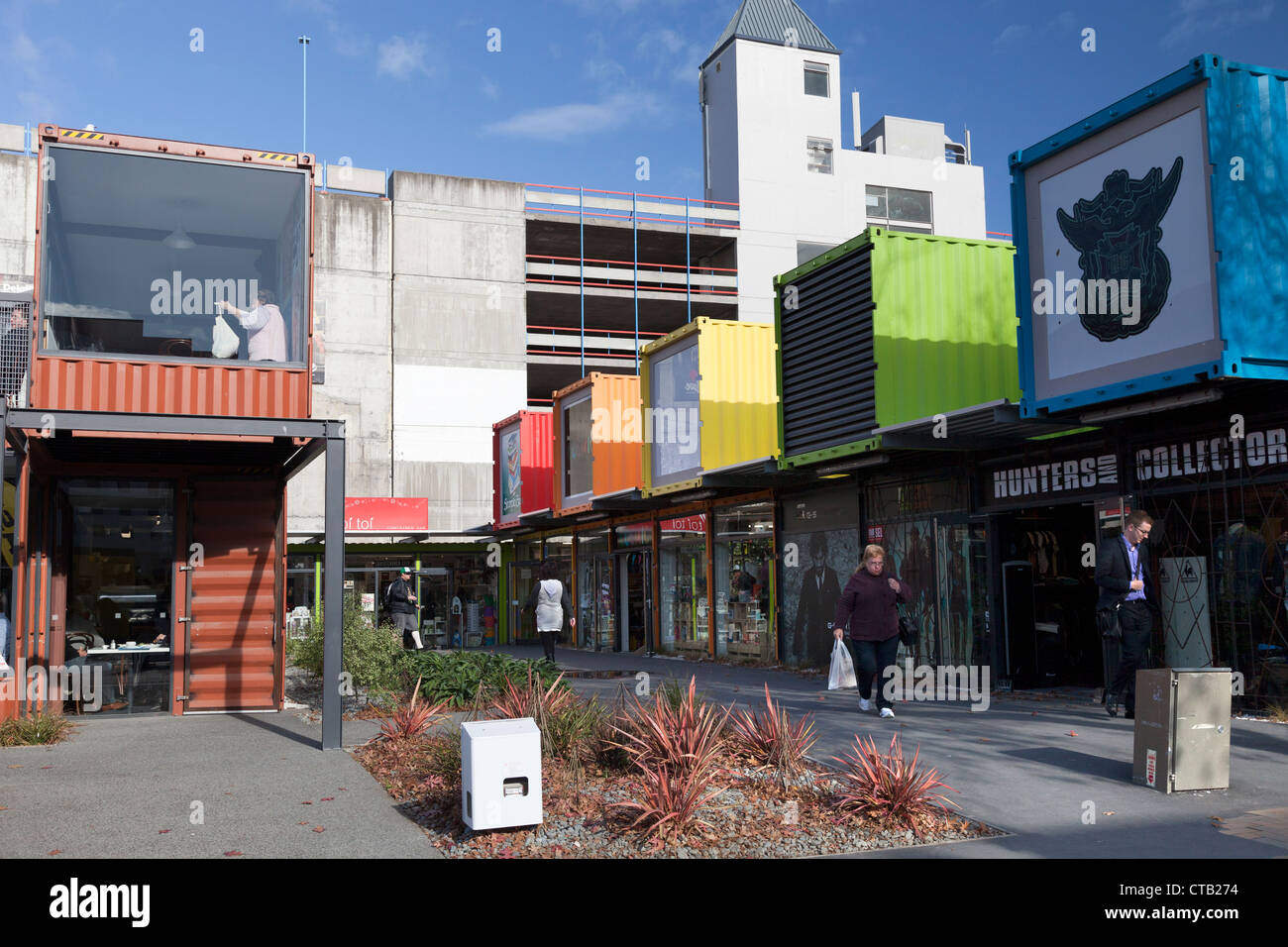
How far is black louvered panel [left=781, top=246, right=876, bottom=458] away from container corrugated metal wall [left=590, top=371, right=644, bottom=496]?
617cm

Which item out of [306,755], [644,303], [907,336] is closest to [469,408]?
[644,303]

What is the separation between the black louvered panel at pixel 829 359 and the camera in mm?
14484

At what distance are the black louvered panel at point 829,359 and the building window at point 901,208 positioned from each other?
124 ft

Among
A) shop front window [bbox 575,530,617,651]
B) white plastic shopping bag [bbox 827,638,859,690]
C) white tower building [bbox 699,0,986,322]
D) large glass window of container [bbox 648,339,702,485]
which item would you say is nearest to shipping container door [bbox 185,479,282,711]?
white plastic shopping bag [bbox 827,638,859,690]

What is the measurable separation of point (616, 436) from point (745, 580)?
210 inches

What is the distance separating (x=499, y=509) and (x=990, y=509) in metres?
19.5

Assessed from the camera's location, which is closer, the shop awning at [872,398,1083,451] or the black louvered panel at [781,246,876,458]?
the shop awning at [872,398,1083,451]

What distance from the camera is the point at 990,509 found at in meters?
13.9

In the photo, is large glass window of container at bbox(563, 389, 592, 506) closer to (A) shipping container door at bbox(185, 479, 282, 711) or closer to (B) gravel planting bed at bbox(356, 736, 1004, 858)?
(A) shipping container door at bbox(185, 479, 282, 711)

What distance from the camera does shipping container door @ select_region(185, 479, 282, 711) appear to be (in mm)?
12883

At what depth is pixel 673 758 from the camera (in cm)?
691

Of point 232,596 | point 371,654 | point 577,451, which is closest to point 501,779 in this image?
point 371,654

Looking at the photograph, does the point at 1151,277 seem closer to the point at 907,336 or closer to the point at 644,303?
the point at 907,336
